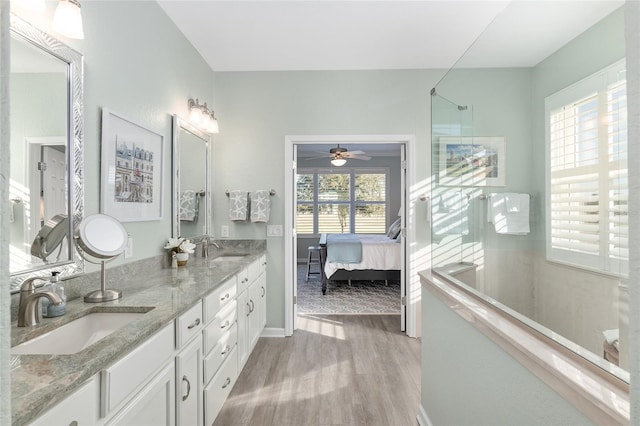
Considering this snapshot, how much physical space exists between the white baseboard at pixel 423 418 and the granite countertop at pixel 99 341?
1.42 metres

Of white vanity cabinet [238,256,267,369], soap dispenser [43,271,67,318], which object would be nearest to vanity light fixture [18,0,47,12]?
soap dispenser [43,271,67,318]

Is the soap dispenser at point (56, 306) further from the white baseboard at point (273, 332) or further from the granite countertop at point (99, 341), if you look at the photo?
the white baseboard at point (273, 332)

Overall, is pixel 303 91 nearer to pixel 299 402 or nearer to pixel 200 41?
pixel 200 41

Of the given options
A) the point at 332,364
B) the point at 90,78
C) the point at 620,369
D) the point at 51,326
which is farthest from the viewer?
the point at 332,364

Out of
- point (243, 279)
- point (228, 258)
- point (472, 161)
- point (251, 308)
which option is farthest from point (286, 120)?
point (472, 161)

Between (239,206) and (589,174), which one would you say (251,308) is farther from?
(589,174)

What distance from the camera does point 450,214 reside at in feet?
6.50

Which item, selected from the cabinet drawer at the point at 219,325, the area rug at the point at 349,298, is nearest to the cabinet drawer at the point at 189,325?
the cabinet drawer at the point at 219,325

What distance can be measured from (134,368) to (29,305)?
0.48 m

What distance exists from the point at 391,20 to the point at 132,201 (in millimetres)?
2251

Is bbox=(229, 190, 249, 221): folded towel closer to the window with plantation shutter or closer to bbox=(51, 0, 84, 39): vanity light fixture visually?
bbox=(51, 0, 84, 39): vanity light fixture

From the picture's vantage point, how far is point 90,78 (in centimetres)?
176

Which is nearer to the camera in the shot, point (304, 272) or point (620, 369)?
point (620, 369)

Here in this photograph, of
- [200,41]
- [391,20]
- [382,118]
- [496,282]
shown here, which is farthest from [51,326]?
[382,118]
